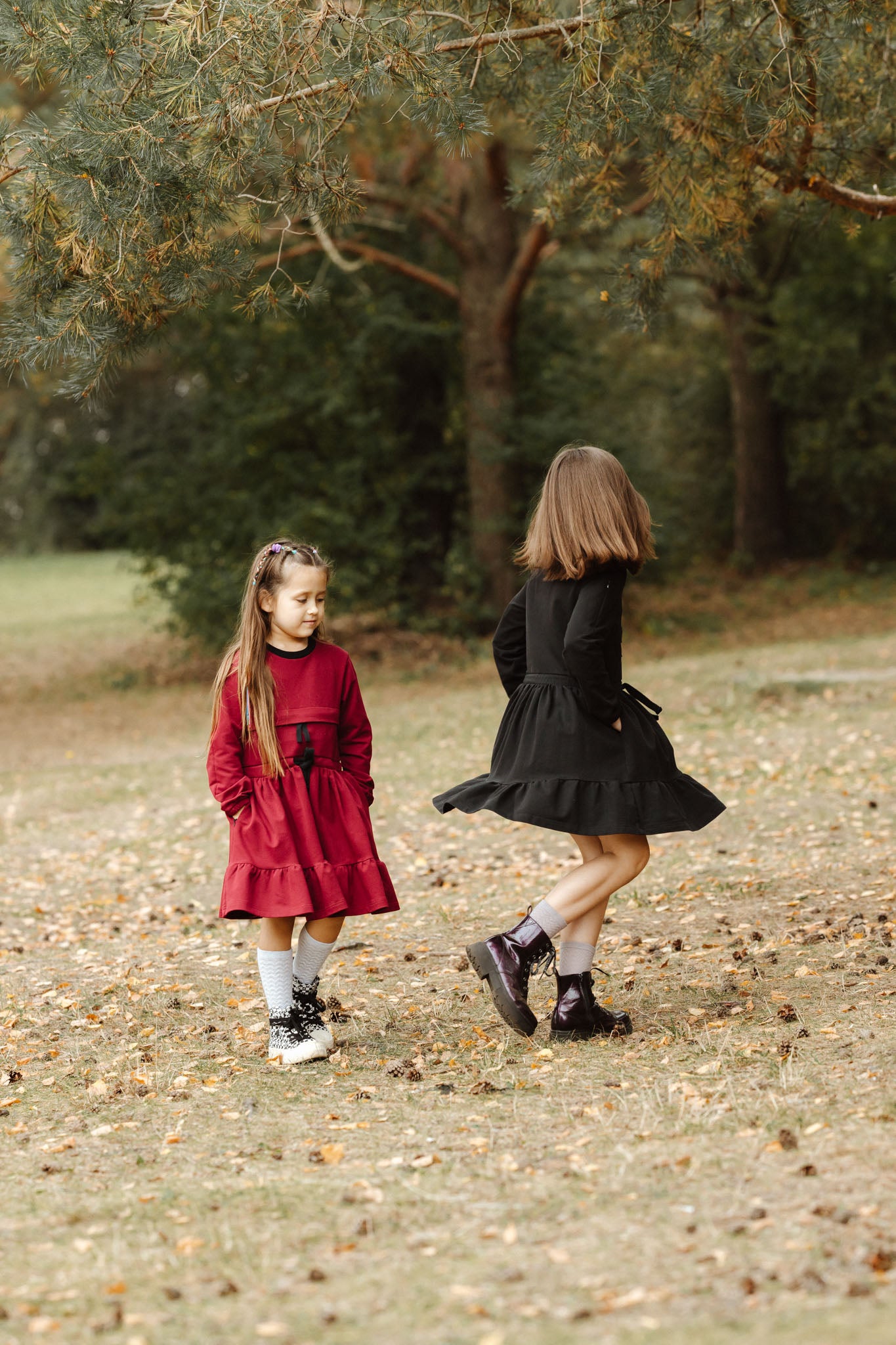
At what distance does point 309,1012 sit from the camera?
169 inches

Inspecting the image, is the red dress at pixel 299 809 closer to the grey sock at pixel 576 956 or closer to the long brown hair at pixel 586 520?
the grey sock at pixel 576 956

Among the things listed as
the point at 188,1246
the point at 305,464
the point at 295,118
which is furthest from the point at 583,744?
the point at 305,464

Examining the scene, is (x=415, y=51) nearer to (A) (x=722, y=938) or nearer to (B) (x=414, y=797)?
(A) (x=722, y=938)

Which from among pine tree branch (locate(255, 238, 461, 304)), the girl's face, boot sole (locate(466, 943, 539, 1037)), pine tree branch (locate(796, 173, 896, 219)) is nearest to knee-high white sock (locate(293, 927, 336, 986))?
boot sole (locate(466, 943, 539, 1037))

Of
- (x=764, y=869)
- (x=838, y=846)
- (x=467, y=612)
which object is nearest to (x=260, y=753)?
(x=764, y=869)

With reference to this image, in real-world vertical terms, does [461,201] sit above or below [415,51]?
above

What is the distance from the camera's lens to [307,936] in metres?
4.21

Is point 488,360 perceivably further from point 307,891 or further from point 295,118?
point 307,891

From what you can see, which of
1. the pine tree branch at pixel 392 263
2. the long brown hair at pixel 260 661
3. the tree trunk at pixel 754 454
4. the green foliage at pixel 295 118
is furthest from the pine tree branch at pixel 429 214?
the long brown hair at pixel 260 661

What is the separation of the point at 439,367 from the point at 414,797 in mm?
7895

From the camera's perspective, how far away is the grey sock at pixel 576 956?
165 inches

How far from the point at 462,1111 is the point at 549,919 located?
637 mm

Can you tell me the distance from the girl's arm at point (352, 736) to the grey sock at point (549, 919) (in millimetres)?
615

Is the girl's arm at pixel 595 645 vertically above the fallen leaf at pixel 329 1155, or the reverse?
the girl's arm at pixel 595 645
